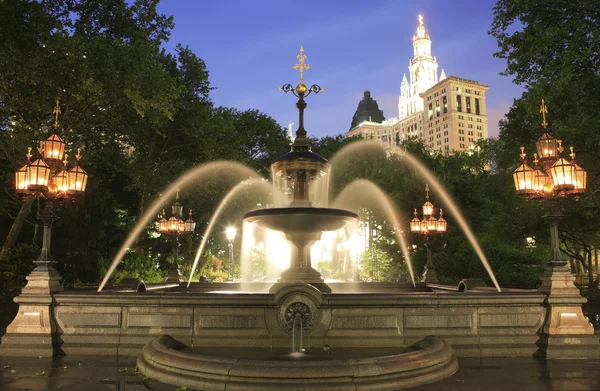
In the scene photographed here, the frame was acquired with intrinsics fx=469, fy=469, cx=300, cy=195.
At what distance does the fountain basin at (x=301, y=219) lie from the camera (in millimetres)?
12672

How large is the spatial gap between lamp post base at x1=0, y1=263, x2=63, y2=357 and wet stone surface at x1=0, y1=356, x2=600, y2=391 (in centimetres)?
28

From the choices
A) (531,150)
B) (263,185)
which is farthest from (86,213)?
(531,150)

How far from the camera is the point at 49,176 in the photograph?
1165 cm

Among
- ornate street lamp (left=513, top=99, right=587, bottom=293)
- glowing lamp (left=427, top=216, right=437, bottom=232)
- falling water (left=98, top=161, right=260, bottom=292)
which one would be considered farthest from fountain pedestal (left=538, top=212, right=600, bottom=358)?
falling water (left=98, top=161, right=260, bottom=292)

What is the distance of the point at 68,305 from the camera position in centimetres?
1026

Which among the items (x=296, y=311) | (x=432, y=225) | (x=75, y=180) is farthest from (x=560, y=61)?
(x=75, y=180)

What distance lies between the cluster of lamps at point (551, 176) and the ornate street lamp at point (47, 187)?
37.5 feet

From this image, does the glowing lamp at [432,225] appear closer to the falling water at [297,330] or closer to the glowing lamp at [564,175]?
the glowing lamp at [564,175]

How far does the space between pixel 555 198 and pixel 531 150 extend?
2103 centimetres

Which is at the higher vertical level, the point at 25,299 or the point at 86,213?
the point at 86,213

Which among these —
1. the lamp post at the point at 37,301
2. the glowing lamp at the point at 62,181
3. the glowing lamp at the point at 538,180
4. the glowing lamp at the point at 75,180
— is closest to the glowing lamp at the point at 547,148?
the glowing lamp at the point at 538,180

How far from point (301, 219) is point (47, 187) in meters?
6.48

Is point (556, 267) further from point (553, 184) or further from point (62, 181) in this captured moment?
point (62, 181)

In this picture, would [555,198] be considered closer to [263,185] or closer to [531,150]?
[531,150]
